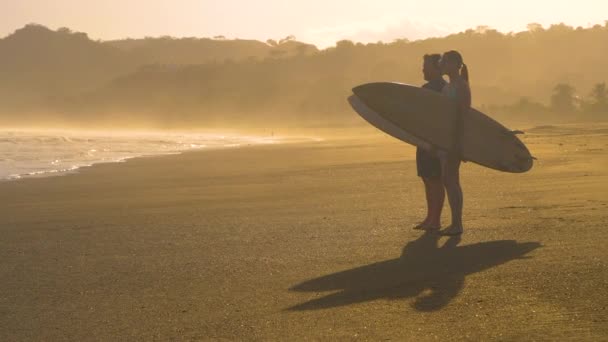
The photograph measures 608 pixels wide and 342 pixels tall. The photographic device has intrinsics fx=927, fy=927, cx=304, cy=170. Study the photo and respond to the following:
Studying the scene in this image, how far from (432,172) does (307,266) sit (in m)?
1.95

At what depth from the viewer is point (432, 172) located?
25.0ft

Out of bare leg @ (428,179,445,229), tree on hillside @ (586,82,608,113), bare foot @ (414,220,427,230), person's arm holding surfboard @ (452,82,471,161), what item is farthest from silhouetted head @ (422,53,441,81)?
tree on hillside @ (586,82,608,113)

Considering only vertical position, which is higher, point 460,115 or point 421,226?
point 460,115

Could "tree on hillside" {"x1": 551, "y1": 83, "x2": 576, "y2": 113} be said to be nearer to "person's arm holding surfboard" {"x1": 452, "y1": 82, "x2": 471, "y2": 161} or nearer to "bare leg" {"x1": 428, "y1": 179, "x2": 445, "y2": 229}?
"bare leg" {"x1": 428, "y1": 179, "x2": 445, "y2": 229}

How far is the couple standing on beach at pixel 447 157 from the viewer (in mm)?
7301

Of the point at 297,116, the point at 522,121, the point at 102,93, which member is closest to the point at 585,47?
the point at 297,116

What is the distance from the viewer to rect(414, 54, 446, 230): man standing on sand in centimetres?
756

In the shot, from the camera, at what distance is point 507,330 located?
418cm

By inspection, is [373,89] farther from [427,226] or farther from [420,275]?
[420,275]

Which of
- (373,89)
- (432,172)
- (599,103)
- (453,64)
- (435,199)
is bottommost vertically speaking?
(435,199)

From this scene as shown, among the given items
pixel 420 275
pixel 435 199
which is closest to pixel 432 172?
pixel 435 199

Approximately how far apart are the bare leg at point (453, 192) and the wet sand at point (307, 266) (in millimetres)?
200

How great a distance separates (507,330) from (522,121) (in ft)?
220

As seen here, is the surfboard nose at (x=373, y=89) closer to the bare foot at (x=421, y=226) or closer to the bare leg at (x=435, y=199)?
the bare leg at (x=435, y=199)
